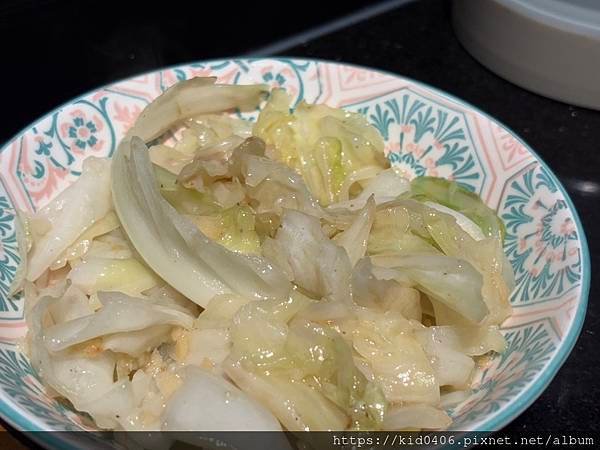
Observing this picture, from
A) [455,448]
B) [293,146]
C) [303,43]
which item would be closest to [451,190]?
[293,146]

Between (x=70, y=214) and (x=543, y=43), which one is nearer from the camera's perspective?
(x=70, y=214)

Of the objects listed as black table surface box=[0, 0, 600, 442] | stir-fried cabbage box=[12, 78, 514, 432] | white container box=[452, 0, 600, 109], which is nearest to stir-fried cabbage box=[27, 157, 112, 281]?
stir-fried cabbage box=[12, 78, 514, 432]

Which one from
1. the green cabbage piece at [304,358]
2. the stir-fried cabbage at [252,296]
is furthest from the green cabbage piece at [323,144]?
the green cabbage piece at [304,358]

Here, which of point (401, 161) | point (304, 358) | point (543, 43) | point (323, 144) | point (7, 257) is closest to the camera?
point (304, 358)

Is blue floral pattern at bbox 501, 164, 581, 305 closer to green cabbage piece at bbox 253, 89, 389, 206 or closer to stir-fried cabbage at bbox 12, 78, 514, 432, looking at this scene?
stir-fried cabbage at bbox 12, 78, 514, 432

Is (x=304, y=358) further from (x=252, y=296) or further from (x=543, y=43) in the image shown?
(x=543, y=43)

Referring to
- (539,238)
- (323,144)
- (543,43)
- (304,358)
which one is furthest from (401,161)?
(304,358)
